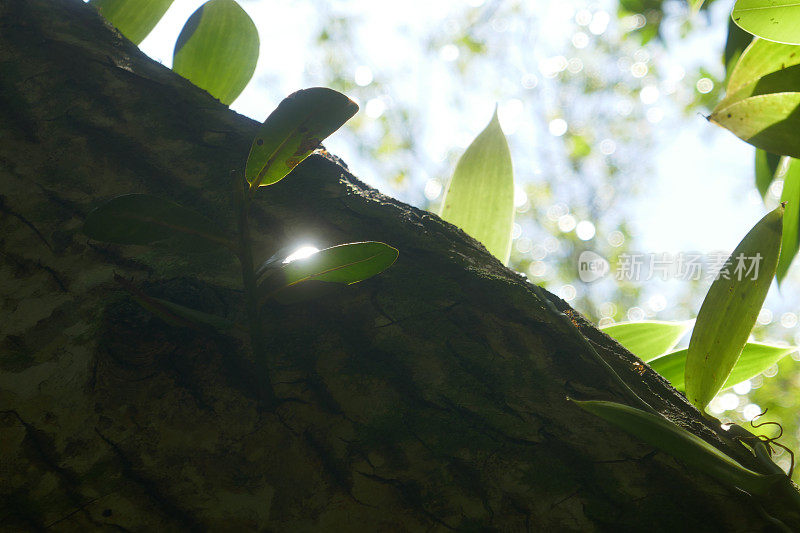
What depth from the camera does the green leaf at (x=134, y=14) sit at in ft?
1.99

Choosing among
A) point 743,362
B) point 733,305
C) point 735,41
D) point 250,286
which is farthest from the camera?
point 735,41

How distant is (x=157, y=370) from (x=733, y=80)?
2.24ft

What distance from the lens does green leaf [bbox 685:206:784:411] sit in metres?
0.42

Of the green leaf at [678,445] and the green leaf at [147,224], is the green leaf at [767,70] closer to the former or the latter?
the green leaf at [678,445]

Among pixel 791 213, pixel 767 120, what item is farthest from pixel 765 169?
pixel 767 120

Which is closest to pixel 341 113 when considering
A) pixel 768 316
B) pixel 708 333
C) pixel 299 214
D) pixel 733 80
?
pixel 299 214

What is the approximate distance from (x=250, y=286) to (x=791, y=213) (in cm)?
67

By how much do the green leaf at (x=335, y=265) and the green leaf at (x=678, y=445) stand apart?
5.5 inches

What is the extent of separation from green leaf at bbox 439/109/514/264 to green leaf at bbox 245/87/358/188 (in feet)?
1.05

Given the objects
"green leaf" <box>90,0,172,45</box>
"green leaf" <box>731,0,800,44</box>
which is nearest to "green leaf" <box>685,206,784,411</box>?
"green leaf" <box>731,0,800,44</box>

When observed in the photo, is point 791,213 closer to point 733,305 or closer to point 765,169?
point 765,169

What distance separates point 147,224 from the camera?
0.89 feet

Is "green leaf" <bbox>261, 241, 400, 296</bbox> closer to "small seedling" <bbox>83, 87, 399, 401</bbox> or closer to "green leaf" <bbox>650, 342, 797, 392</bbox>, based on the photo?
"small seedling" <bbox>83, 87, 399, 401</bbox>

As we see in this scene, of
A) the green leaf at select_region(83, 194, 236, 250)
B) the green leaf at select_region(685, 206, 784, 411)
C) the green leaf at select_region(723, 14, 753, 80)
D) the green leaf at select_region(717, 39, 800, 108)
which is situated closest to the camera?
the green leaf at select_region(83, 194, 236, 250)
